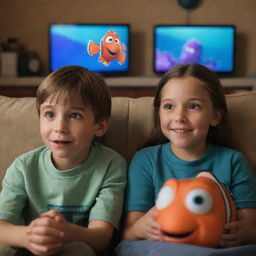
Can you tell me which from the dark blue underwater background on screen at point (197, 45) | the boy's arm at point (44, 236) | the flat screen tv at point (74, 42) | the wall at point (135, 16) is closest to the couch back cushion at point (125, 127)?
the boy's arm at point (44, 236)

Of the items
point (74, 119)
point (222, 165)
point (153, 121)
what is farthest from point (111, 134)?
point (222, 165)

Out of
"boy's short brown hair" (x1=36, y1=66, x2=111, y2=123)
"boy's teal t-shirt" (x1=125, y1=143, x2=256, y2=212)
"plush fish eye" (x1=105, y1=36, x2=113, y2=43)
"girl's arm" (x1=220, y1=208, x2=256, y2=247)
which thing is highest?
"plush fish eye" (x1=105, y1=36, x2=113, y2=43)

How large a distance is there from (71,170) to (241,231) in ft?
1.72

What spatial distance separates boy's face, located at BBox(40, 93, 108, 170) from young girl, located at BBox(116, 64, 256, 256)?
22 cm

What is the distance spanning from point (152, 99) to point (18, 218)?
0.63 m

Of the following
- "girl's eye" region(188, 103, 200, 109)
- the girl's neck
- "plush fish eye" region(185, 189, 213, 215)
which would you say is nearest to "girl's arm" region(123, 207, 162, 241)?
"plush fish eye" region(185, 189, 213, 215)

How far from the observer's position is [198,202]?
2.90ft

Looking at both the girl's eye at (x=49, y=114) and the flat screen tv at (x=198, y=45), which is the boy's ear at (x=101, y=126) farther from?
the flat screen tv at (x=198, y=45)

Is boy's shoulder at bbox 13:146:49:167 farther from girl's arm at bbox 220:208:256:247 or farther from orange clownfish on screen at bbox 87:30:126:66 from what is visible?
girl's arm at bbox 220:208:256:247

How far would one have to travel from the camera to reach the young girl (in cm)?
117

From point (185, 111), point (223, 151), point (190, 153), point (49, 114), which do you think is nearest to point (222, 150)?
point (223, 151)

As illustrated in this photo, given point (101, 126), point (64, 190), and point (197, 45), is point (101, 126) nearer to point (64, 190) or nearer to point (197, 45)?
point (64, 190)

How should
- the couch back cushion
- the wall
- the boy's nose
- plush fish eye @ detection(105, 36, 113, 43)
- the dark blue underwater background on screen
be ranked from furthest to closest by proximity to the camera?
the wall
the dark blue underwater background on screen
the couch back cushion
plush fish eye @ detection(105, 36, 113, 43)
the boy's nose

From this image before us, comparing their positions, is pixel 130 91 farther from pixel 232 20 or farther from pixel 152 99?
pixel 152 99
